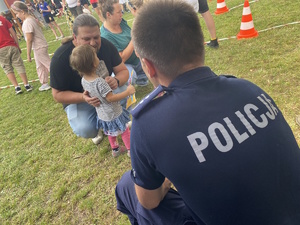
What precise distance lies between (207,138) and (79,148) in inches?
110

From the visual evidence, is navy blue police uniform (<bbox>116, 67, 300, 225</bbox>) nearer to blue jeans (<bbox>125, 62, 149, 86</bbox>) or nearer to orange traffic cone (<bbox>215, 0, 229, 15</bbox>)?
blue jeans (<bbox>125, 62, 149, 86</bbox>)

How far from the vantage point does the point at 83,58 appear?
2.32m

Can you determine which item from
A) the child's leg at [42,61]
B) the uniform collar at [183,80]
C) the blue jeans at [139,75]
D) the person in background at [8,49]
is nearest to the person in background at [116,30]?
the blue jeans at [139,75]

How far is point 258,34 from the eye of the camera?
15.0ft

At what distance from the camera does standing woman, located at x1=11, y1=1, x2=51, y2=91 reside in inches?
203

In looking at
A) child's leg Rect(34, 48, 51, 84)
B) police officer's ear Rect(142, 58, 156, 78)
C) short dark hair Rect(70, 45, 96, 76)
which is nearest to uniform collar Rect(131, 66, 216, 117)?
police officer's ear Rect(142, 58, 156, 78)

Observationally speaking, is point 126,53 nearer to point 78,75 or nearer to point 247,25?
point 78,75

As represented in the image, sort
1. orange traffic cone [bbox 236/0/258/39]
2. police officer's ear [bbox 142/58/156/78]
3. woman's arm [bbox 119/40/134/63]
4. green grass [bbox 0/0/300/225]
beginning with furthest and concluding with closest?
orange traffic cone [bbox 236/0/258/39] < woman's arm [bbox 119/40/134/63] < green grass [bbox 0/0/300/225] < police officer's ear [bbox 142/58/156/78]

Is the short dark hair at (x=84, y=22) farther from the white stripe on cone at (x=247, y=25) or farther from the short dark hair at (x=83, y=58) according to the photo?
the white stripe on cone at (x=247, y=25)

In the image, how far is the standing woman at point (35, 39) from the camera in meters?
5.16

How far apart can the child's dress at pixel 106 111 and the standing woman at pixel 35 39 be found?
11.5ft

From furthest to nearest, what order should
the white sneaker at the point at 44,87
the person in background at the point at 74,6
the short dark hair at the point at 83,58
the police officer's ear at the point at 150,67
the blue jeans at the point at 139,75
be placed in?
the person in background at the point at 74,6 < the white sneaker at the point at 44,87 < the blue jeans at the point at 139,75 < the short dark hair at the point at 83,58 < the police officer's ear at the point at 150,67

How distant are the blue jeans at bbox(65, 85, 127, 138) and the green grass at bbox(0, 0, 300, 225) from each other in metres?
0.40

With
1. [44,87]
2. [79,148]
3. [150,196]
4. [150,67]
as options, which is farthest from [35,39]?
[150,196]
